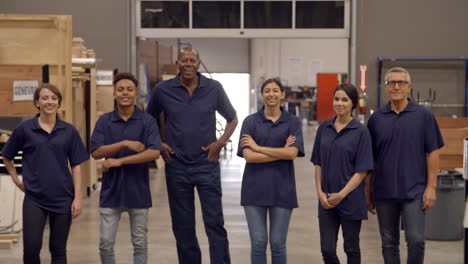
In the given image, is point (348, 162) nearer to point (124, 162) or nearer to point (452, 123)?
point (124, 162)

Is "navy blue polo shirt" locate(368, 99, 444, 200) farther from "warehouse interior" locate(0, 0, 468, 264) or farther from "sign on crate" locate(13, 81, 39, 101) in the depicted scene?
"sign on crate" locate(13, 81, 39, 101)

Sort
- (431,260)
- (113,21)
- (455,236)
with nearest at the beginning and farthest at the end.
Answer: (431,260), (455,236), (113,21)

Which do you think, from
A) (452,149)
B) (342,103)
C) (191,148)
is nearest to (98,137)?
(191,148)

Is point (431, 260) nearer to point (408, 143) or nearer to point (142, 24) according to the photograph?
point (408, 143)

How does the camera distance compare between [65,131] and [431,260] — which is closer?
[65,131]

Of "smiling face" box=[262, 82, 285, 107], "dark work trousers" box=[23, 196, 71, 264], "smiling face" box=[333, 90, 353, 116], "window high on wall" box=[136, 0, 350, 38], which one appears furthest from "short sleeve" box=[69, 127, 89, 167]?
"window high on wall" box=[136, 0, 350, 38]

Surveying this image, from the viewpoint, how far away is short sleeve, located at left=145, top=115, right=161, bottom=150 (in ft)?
14.5

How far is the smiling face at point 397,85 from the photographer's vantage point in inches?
167

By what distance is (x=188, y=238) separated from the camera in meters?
4.90

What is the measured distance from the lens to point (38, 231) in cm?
418

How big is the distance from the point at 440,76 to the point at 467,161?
7.52 metres

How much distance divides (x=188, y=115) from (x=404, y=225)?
154 cm

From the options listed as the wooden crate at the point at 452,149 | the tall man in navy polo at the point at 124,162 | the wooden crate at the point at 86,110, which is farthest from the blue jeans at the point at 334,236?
the wooden crate at the point at 86,110

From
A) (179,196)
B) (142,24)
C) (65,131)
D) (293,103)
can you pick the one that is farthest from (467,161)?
(293,103)
